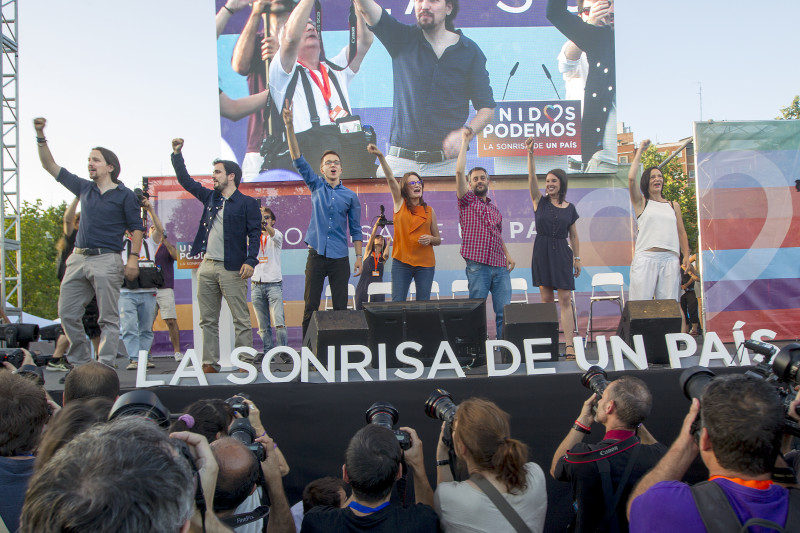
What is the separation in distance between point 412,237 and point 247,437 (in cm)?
315

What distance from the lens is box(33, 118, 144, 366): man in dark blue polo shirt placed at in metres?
4.07

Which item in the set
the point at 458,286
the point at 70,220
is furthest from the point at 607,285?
the point at 70,220

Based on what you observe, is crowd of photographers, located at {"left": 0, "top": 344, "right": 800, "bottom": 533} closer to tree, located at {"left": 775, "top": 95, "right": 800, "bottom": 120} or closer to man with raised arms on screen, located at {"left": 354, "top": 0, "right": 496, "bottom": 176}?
man with raised arms on screen, located at {"left": 354, "top": 0, "right": 496, "bottom": 176}

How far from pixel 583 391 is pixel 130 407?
9.20ft

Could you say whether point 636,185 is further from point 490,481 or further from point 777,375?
point 490,481

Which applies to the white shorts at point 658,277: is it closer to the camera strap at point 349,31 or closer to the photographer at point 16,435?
the photographer at point 16,435

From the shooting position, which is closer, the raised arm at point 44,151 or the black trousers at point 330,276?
the raised arm at point 44,151

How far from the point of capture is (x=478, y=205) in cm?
505

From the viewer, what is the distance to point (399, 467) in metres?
1.89

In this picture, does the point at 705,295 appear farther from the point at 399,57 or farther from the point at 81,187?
the point at 81,187

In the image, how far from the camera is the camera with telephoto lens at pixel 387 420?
2014 millimetres

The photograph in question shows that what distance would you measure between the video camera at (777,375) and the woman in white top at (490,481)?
54 cm

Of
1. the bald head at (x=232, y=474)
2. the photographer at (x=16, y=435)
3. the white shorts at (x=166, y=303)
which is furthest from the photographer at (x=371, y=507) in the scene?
the white shorts at (x=166, y=303)

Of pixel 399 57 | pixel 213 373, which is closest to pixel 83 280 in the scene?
pixel 213 373
